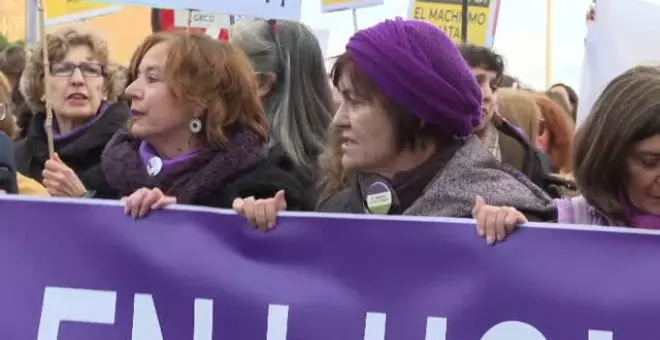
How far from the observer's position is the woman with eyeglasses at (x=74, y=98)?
4.80 metres

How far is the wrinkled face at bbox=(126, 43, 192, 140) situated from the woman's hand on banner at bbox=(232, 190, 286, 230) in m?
0.58

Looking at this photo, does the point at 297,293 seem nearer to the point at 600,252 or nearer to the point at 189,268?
the point at 189,268

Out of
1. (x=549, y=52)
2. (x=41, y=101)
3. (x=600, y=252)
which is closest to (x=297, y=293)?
(x=600, y=252)

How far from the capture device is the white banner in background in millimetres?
4344

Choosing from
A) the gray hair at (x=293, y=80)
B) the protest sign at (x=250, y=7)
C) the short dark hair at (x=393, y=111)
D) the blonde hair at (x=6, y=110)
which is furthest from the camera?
the blonde hair at (x=6, y=110)

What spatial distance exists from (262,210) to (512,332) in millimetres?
630

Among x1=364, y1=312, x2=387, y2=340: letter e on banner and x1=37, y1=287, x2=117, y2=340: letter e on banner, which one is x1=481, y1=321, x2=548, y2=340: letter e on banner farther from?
x1=37, y1=287, x2=117, y2=340: letter e on banner

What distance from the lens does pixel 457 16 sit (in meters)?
8.18

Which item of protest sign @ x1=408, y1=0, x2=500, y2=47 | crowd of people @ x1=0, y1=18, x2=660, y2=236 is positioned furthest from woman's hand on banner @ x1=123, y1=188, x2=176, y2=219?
protest sign @ x1=408, y1=0, x2=500, y2=47

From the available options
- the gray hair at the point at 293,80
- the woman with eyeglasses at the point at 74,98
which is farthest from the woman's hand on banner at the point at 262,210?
the woman with eyeglasses at the point at 74,98

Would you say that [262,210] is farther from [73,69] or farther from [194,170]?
[73,69]

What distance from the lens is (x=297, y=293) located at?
124 inches

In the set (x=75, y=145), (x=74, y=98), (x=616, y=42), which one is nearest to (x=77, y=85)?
(x=74, y=98)

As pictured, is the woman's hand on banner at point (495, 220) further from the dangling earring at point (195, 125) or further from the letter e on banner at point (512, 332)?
the dangling earring at point (195, 125)
